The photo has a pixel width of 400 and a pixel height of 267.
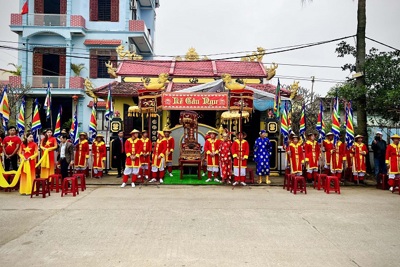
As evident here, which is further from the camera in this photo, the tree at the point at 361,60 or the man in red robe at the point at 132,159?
the tree at the point at 361,60

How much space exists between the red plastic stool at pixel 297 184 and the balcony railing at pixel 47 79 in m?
18.3

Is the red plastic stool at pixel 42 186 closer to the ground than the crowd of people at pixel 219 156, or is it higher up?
closer to the ground

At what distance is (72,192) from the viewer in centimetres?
1076

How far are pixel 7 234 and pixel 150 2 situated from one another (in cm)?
2850

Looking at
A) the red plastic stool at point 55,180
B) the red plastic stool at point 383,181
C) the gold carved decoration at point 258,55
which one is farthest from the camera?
the gold carved decoration at point 258,55

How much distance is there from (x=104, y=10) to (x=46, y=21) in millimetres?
3780

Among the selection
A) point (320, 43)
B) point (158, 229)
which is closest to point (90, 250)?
A: point (158, 229)

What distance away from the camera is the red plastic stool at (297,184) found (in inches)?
445

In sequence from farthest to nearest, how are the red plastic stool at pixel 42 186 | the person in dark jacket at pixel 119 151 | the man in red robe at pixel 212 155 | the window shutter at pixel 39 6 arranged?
1. the window shutter at pixel 39 6
2. the person in dark jacket at pixel 119 151
3. the man in red robe at pixel 212 155
4. the red plastic stool at pixel 42 186

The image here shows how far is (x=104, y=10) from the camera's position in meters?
26.5

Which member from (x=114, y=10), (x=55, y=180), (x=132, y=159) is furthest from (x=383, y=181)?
(x=114, y=10)

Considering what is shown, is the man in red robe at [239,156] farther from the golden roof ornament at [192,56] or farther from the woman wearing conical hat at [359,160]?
the golden roof ornament at [192,56]

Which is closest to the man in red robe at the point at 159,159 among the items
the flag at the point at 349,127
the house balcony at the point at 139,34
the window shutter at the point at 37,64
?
the flag at the point at 349,127

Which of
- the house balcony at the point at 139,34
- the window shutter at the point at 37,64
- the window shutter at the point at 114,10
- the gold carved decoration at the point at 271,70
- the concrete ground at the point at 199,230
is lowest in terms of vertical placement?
the concrete ground at the point at 199,230
